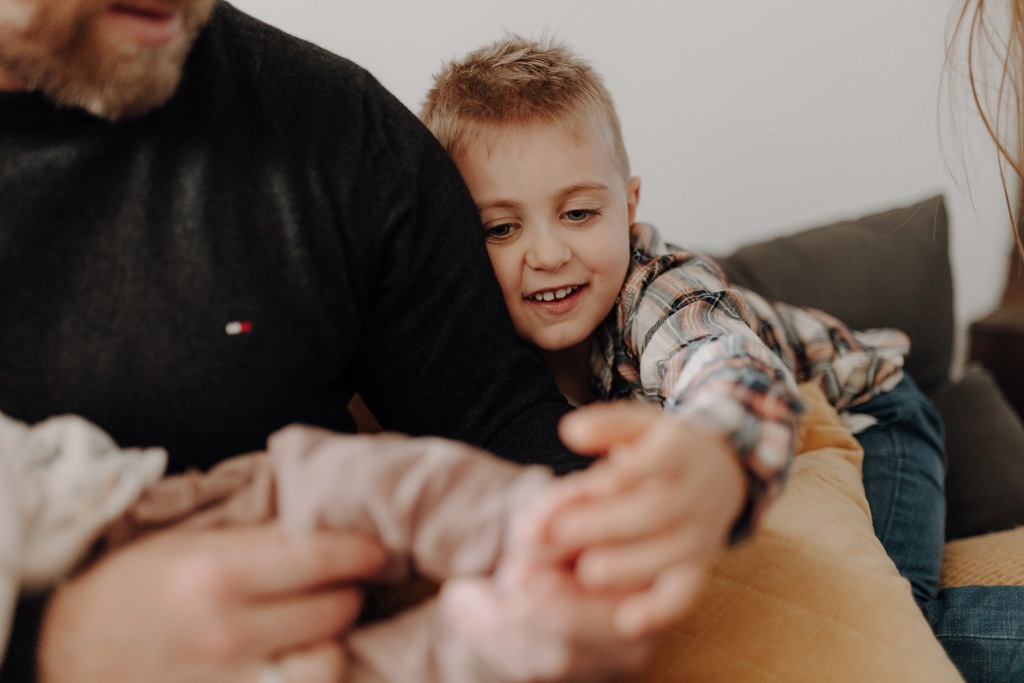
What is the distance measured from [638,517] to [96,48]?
2.02ft

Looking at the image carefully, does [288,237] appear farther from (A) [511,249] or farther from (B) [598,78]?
(B) [598,78]

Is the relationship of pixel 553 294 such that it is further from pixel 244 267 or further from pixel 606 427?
pixel 606 427

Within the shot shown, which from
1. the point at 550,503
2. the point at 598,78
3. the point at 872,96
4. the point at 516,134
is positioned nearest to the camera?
the point at 550,503

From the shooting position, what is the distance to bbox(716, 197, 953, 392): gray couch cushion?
1.60m

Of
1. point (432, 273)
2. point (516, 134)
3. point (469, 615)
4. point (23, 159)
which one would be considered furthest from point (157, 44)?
point (469, 615)

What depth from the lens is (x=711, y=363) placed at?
2.35 feet

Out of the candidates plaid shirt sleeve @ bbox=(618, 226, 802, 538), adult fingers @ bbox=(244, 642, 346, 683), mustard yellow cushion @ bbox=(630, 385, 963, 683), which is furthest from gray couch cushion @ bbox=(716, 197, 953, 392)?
adult fingers @ bbox=(244, 642, 346, 683)

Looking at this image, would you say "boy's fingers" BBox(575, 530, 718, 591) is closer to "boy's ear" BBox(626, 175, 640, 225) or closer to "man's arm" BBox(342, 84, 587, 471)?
"man's arm" BBox(342, 84, 587, 471)

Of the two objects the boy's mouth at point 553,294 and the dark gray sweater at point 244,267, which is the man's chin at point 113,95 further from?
the boy's mouth at point 553,294

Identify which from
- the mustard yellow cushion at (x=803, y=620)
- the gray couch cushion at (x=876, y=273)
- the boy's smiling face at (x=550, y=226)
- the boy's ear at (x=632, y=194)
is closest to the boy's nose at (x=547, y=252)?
the boy's smiling face at (x=550, y=226)

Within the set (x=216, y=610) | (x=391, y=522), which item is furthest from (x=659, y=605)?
(x=216, y=610)

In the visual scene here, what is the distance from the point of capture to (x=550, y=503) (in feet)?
1.63

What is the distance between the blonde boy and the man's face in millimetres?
429

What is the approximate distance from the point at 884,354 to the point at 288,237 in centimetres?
113
